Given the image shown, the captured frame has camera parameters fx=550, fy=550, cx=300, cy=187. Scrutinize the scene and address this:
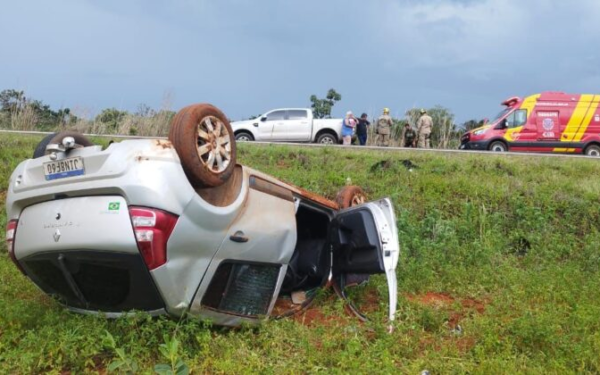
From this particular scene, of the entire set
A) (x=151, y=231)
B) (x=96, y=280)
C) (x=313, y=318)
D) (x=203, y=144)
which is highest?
(x=203, y=144)

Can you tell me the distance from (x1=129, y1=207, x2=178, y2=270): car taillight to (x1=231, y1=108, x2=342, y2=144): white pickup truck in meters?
14.4

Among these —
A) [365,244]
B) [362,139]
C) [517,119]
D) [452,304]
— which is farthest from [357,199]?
[517,119]

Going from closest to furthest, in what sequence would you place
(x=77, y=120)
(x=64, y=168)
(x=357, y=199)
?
1. (x=64, y=168)
2. (x=357, y=199)
3. (x=77, y=120)

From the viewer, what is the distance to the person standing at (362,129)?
18.3m

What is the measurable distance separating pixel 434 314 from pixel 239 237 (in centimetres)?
177

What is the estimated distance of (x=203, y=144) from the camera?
→ 3.54m

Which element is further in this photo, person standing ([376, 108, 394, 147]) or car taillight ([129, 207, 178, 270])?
person standing ([376, 108, 394, 147])

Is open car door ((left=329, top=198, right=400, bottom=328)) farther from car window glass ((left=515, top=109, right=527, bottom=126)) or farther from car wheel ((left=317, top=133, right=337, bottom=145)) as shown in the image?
car window glass ((left=515, top=109, right=527, bottom=126))

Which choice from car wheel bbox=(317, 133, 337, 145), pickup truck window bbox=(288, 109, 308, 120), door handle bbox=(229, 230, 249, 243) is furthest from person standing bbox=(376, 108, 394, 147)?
door handle bbox=(229, 230, 249, 243)

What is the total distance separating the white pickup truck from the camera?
17.7m

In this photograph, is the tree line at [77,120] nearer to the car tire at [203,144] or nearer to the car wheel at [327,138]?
the car wheel at [327,138]

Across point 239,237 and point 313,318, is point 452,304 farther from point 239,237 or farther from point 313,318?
point 239,237

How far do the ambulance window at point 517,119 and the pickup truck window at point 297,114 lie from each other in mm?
6620

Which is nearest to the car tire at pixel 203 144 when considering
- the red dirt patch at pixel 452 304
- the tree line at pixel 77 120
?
the red dirt patch at pixel 452 304
